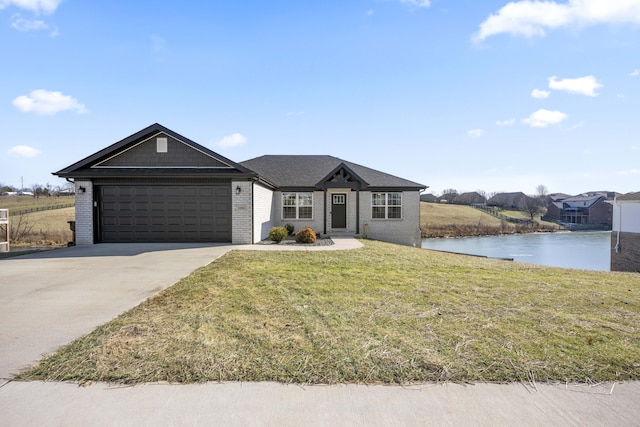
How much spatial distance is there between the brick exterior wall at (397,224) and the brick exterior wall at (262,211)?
507 centimetres

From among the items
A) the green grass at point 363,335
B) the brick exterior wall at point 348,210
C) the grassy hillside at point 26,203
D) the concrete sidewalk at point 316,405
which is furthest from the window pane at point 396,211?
the grassy hillside at point 26,203

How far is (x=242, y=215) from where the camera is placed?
13.5 m

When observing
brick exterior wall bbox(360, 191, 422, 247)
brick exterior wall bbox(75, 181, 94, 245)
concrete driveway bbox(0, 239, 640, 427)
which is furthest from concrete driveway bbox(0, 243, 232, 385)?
brick exterior wall bbox(360, 191, 422, 247)

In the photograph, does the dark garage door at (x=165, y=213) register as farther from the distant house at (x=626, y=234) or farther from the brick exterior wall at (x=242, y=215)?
the distant house at (x=626, y=234)

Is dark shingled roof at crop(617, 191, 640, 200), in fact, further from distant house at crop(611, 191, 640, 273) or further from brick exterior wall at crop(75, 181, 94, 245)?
brick exterior wall at crop(75, 181, 94, 245)

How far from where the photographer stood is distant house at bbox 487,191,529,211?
238 feet

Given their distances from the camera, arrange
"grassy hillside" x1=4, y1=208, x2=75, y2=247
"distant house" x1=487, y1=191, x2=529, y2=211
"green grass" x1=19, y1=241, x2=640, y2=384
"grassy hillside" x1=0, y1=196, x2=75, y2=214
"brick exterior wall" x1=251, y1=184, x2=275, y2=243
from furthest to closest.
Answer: "distant house" x1=487, y1=191, x2=529, y2=211, "grassy hillside" x1=0, y1=196, x2=75, y2=214, "grassy hillside" x1=4, y1=208, x2=75, y2=247, "brick exterior wall" x1=251, y1=184, x2=275, y2=243, "green grass" x1=19, y1=241, x2=640, y2=384

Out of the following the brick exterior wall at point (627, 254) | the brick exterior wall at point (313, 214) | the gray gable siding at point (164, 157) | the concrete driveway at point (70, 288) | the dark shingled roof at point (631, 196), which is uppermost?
the gray gable siding at point (164, 157)

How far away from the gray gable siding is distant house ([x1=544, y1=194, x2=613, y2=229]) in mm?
62312

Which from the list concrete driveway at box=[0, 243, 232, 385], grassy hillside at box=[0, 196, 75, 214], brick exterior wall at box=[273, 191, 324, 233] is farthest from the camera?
grassy hillside at box=[0, 196, 75, 214]

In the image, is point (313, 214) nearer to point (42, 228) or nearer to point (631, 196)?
point (631, 196)

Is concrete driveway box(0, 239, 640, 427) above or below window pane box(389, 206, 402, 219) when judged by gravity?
below

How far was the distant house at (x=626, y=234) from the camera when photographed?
744 inches

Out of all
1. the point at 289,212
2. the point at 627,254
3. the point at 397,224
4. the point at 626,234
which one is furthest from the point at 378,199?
the point at 627,254
